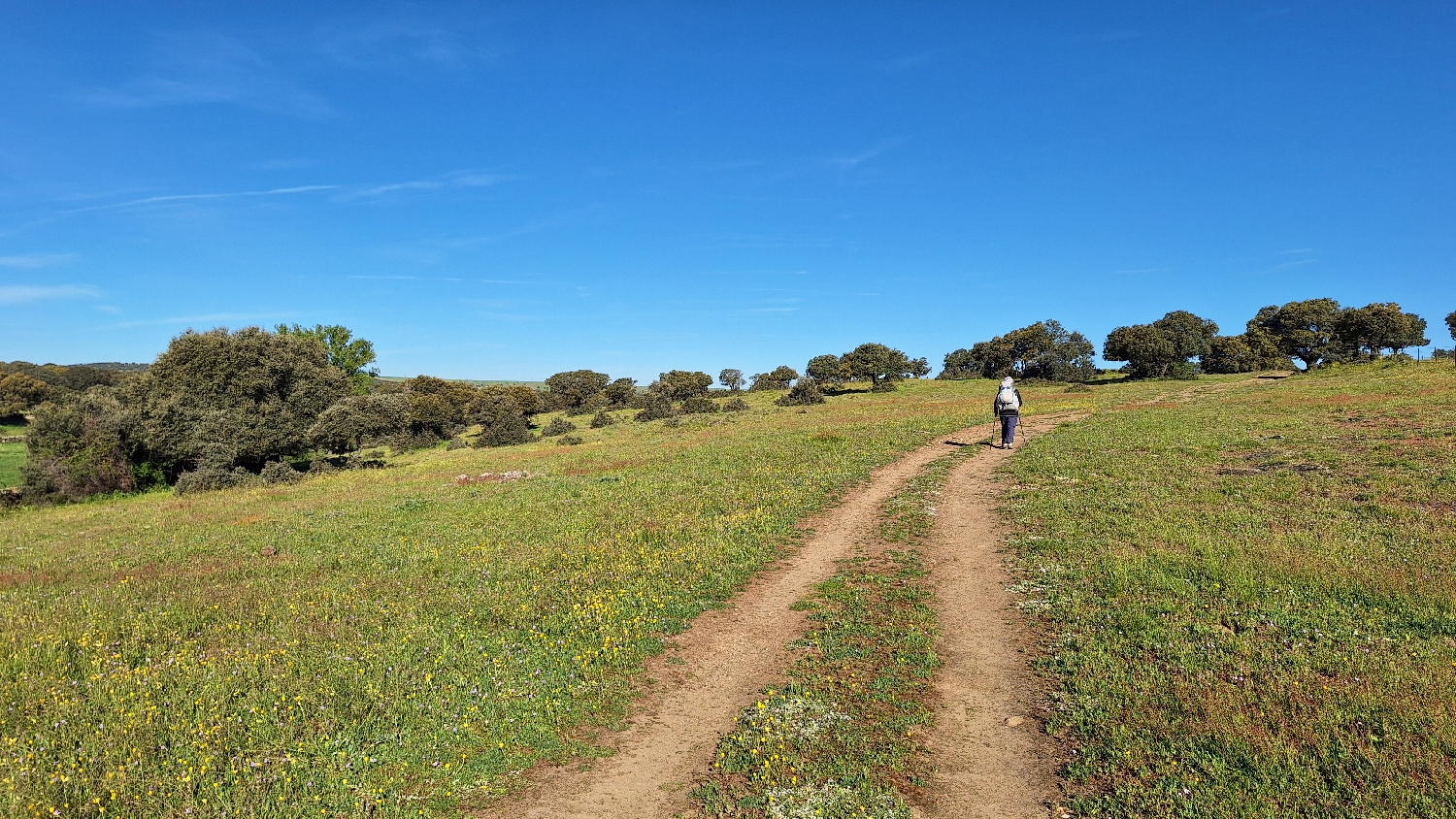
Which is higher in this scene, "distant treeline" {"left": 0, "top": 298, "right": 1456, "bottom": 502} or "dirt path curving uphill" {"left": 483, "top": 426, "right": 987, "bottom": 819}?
"distant treeline" {"left": 0, "top": 298, "right": 1456, "bottom": 502}

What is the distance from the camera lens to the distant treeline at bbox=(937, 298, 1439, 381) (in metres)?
79.8

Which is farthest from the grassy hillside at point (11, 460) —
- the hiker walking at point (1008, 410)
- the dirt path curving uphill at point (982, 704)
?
the hiker walking at point (1008, 410)

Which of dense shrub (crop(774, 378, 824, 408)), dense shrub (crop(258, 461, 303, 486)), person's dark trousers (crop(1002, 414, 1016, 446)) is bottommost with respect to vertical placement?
dense shrub (crop(258, 461, 303, 486))

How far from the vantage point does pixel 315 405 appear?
149 feet

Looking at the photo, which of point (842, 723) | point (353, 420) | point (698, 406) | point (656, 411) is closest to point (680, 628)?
point (842, 723)

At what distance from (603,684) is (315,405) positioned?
150 feet

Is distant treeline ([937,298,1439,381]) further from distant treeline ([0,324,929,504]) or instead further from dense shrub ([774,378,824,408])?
distant treeline ([0,324,929,504])

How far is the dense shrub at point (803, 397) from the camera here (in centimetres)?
7919

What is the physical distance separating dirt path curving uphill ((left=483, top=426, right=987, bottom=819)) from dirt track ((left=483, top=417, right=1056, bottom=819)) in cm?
2

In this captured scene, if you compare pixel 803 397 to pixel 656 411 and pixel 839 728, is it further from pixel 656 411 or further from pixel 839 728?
pixel 839 728

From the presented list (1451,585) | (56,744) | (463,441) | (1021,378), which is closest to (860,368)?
(1021,378)

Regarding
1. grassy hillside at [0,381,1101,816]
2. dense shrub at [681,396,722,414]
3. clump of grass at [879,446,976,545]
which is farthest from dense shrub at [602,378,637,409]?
clump of grass at [879,446,976,545]

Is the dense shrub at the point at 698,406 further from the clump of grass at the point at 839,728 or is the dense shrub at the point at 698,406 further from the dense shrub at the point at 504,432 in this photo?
the clump of grass at the point at 839,728

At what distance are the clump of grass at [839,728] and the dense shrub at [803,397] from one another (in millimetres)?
67357
